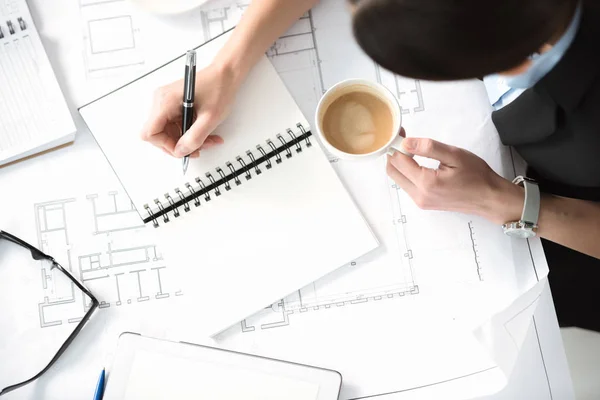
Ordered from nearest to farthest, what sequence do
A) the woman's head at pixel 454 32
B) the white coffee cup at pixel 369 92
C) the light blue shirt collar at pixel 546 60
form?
1. the woman's head at pixel 454 32
2. the light blue shirt collar at pixel 546 60
3. the white coffee cup at pixel 369 92

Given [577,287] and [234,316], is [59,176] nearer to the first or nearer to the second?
Answer: [234,316]

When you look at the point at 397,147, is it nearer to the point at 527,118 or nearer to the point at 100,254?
the point at 527,118

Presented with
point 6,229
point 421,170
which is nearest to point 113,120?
point 6,229

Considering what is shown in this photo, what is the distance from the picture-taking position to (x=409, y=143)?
691 millimetres

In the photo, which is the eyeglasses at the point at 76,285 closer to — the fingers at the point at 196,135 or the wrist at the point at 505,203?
the fingers at the point at 196,135

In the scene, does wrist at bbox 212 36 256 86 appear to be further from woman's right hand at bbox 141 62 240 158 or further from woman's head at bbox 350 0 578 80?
woman's head at bbox 350 0 578 80

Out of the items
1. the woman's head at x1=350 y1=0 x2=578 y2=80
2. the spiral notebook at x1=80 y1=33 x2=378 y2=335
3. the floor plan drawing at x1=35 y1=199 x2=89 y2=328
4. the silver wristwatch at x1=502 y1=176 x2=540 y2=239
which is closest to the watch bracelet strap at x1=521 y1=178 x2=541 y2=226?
the silver wristwatch at x1=502 y1=176 x2=540 y2=239

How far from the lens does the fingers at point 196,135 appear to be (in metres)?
0.76

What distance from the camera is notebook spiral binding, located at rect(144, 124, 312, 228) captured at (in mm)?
812

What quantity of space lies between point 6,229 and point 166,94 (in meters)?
0.34

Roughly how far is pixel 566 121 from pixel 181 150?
0.55 m

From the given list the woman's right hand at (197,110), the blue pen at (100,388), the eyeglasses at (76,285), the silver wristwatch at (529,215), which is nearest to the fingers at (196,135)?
the woman's right hand at (197,110)

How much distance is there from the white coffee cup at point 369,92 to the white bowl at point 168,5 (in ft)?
0.98

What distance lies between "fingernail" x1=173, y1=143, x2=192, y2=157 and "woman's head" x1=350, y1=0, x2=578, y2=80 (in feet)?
1.18
